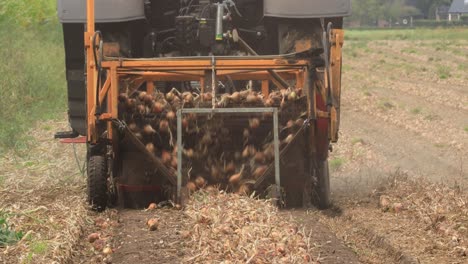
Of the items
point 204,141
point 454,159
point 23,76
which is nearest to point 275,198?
point 204,141

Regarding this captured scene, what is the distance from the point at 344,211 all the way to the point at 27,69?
12.2 m

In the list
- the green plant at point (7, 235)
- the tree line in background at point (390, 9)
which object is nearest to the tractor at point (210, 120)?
the green plant at point (7, 235)

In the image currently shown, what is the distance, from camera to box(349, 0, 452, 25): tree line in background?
77.9m

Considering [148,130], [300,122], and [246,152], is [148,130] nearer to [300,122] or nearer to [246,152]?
[246,152]

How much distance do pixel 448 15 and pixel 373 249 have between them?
78.0m

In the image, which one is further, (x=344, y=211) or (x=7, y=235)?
(x=344, y=211)

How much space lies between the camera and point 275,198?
22.7ft

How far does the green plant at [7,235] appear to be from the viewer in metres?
5.66

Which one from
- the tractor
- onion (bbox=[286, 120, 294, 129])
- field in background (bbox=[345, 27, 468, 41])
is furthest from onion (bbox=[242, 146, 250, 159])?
field in background (bbox=[345, 27, 468, 41])

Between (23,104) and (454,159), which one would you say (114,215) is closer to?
(454,159)

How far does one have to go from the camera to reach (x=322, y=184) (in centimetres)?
756

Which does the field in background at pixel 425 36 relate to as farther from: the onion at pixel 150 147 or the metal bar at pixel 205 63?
the onion at pixel 150 147

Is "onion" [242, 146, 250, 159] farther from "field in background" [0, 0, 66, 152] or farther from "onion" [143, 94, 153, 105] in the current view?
"field in background" [0, 0, 66, 152]

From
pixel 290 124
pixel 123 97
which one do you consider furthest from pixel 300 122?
pixel 123 97
